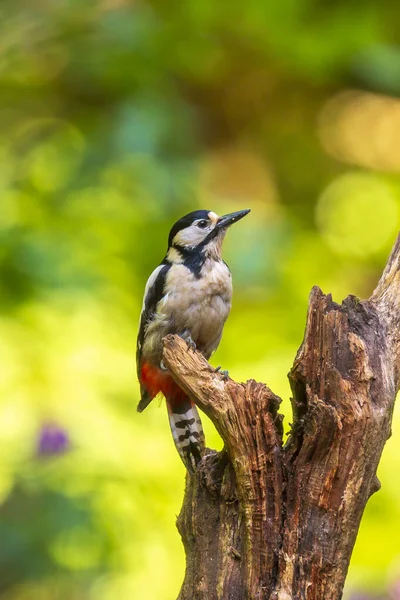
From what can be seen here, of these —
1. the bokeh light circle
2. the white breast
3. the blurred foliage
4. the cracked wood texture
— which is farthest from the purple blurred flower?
the bokeh light circle

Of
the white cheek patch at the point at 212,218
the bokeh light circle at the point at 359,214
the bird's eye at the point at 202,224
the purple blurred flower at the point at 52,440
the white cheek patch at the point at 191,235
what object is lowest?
the purple blurred flower at the point at 52,440

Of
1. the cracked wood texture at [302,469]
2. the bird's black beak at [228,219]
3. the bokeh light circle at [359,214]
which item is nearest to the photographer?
the cracked wood texture at [302,469]

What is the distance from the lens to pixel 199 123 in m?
7.32

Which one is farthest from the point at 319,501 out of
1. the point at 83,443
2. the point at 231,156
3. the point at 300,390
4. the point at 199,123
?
the point at 231,156

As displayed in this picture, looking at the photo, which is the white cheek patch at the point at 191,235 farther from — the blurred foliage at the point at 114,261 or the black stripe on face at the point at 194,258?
the blurred foliage at the point at 114,261

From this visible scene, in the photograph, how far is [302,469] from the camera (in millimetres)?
2850

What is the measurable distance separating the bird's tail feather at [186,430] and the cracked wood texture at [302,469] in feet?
4.06

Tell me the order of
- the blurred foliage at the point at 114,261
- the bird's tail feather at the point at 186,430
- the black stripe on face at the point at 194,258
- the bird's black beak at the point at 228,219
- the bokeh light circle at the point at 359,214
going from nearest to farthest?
the bird's tail feather at the point at 186,430 → the black stripe on face at the point at 194,258 → the bird's black beak at the point at 228,219 → the blurred foliage at the point at 114,261 → the bokeh light circle at the point at 359,214

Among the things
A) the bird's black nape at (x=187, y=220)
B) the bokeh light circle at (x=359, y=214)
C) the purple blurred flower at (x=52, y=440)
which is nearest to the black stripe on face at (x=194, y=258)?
the bird's black nape at (x=187, y=220)

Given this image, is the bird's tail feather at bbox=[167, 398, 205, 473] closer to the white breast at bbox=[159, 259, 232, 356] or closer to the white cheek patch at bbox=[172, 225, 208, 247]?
the white breast at bbox=[159, 259, 232, 356]

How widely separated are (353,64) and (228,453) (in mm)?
3644

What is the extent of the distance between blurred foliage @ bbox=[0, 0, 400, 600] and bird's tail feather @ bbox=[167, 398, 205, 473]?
754 mm

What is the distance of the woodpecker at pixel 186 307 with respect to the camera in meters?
4.34

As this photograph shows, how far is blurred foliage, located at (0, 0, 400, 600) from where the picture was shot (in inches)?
191
